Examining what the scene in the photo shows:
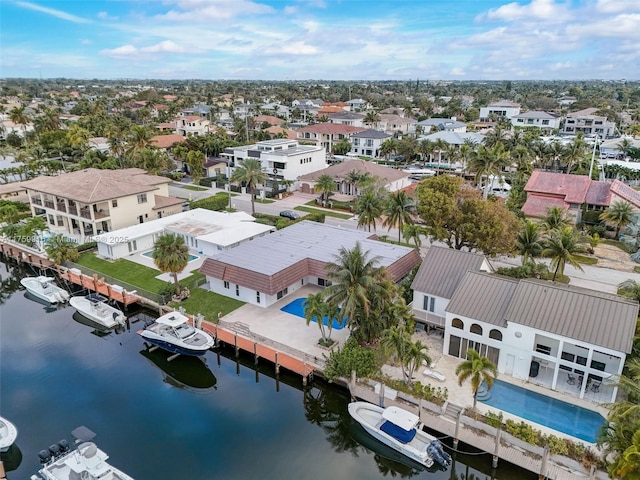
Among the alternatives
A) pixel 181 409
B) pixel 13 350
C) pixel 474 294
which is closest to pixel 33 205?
pixel 13 350

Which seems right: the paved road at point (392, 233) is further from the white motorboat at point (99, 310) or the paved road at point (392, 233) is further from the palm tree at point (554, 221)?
the white motorboat at point (99, 310)

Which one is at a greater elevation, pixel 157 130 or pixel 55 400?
pixel 157 130

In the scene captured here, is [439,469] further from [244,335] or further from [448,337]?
[244,335]

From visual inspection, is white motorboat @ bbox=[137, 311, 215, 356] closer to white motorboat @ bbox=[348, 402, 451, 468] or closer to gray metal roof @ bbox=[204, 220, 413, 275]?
gray metal roof @ bbox=[204, 220, 413, 275]

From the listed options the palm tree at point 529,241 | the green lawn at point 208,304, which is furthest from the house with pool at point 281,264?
the palm tree at point 529,241

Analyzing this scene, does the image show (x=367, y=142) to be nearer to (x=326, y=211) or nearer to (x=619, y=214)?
(x=326, y=211)

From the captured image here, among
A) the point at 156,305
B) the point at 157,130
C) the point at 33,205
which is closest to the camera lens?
the point at 156,305
